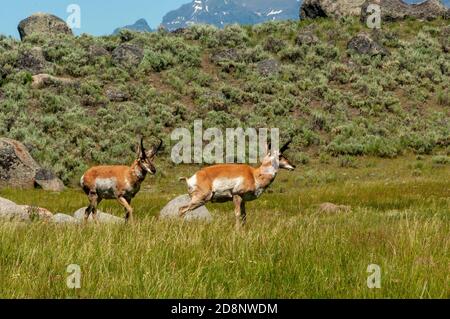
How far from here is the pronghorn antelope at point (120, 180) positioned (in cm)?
1527

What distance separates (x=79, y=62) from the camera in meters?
50.8

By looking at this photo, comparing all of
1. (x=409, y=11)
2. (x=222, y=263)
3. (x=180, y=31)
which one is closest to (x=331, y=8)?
(x=409, y=11)

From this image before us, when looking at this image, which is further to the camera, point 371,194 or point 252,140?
point 252,140

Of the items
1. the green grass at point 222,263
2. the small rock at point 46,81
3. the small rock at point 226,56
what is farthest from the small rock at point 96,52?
the green grass at point 222,263

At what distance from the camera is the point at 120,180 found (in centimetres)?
1555

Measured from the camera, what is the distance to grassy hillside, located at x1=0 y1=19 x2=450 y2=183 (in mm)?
38094

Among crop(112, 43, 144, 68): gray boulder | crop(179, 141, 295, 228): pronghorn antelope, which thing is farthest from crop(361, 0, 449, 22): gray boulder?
crop(179, 141, 295, 228): pronghorn antelope

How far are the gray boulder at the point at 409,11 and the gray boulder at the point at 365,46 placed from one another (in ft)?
27.7

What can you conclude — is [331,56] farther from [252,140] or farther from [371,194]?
[371,194]

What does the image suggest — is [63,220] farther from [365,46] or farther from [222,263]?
[365,46]

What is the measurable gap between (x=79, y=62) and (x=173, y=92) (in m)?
9.61
